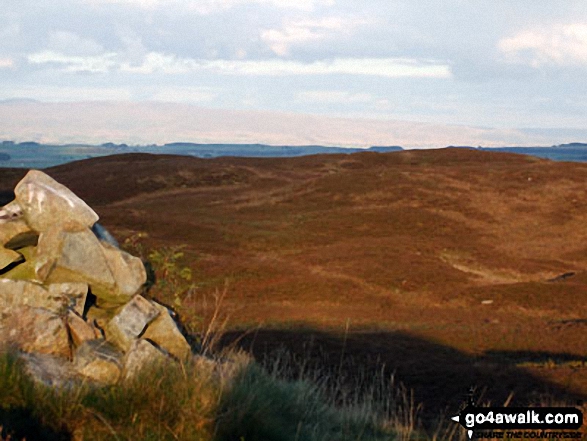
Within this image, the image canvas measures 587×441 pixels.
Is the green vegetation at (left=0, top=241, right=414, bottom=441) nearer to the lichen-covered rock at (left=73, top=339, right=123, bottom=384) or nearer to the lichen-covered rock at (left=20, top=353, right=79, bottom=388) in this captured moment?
the lichen-covered rock at (left=20, top=353, right=79, bottom=388)

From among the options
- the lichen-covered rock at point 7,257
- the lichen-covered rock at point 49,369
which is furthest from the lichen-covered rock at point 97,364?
the lichen-covered rock at point 7,257

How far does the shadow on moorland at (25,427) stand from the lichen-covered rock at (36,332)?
1938mm

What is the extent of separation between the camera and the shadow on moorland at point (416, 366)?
14.4 metres

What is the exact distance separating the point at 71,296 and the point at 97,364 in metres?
1.55

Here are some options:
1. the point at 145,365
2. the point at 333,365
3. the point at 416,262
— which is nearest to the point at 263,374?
the point at 145,365

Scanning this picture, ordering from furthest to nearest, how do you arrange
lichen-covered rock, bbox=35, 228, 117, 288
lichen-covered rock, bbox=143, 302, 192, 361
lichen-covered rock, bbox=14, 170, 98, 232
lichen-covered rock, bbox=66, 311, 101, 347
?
lichen-covered rock, bbox=14, 170, 98, 232 → lichen-covered rock, bbox=35, 228, 117, 288 → lichen-covered rock, bbox=143, 302, 192, 361 → lichen-covered rock, bbox=66, 311, 101, 347

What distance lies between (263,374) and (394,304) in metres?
22.1

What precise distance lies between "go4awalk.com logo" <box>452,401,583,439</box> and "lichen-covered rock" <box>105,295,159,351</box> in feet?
13.3

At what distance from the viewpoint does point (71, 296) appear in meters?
9.55

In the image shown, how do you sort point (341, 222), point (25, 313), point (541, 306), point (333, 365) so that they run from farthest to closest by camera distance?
point (341, 222)
point (541, 306)
point (333, 365)
point (25, 313)

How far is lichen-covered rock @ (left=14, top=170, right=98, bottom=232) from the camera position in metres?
10.1

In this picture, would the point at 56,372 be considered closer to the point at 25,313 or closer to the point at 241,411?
the point at 25,313

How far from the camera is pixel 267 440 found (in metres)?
7.17

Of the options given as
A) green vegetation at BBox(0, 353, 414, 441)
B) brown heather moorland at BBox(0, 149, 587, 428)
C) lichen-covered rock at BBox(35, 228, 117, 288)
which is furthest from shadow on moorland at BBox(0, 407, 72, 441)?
brown heather moorland at BBox(0, 149, 587, 428)
